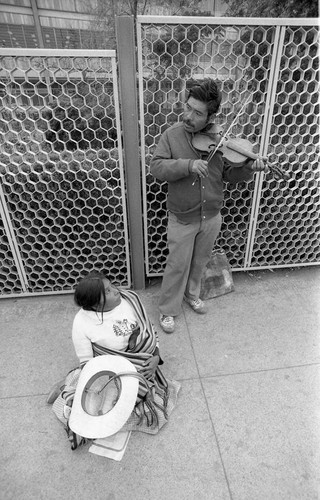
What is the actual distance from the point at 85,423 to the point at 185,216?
1.44m

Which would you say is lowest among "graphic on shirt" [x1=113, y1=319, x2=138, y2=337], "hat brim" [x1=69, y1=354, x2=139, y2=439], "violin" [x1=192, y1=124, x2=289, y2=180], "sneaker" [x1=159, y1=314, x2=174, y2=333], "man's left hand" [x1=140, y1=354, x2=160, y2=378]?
"sneaker" [x1=159, y1=314, x2=174, y2=333]

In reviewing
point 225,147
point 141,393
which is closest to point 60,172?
point 225,147

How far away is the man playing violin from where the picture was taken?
6.25ft

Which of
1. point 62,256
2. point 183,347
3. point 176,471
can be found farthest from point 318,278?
point 62,256

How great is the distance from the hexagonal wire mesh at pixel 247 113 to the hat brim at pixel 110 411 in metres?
1.49

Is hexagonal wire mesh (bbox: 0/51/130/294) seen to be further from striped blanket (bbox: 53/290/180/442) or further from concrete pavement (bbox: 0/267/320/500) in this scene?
striped blanket (bbox: 53/290/180/442)

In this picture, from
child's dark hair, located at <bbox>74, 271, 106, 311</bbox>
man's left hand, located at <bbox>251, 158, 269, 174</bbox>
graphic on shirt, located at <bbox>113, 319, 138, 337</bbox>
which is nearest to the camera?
child's dark hair, located at <bbox>74, 271, 106, 311</bbox>

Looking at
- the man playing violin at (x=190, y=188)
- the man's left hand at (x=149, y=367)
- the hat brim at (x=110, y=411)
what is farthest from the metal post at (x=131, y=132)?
the hat brim at (x=110, y=411)

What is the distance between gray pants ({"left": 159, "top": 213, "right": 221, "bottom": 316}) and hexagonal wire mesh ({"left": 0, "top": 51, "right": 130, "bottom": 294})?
→ 0.58 metres

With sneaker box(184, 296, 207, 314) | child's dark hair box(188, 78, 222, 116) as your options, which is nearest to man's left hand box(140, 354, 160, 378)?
sneaker box(184, 296, 207, 314)

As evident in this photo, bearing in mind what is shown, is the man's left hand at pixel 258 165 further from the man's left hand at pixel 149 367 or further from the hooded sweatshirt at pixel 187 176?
the man's left hand at pixel 149 367

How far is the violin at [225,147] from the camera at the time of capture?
6.52 feet

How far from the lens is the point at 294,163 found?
9.16 ft

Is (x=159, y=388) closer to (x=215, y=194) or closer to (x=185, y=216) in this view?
(x=185, y=216)
